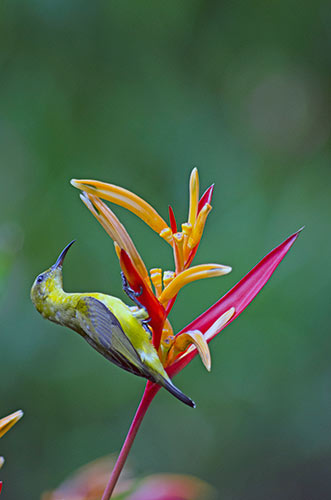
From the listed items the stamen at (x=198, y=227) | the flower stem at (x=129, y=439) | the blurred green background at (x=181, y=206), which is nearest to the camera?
the flower stem at (x=129, y=439)

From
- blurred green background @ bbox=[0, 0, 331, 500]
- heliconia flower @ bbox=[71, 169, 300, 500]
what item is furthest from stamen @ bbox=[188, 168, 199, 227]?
blurred green background @ bbox=[0, 0, 331, 500]

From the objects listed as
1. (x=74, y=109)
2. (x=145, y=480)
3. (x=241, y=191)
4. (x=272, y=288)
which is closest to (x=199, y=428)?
(x=272, y=288)

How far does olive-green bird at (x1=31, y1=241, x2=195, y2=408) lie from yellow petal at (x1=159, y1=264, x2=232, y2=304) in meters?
0.03

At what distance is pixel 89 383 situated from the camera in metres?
2.02

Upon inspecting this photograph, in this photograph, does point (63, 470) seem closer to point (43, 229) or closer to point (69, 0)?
point (43, 229)

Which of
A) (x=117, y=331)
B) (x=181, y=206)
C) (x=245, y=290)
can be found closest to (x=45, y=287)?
(x=117, y=331)

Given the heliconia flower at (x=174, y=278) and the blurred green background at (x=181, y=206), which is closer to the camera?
the heliconia flower at (x=174, y=278)

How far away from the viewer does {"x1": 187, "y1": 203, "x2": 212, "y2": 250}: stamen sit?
2.00 ft

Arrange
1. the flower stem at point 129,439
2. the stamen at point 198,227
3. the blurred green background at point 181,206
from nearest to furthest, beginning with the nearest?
the flower stem at point 129,439, the stamen at point 198,227, the blurred green background at point 181,206

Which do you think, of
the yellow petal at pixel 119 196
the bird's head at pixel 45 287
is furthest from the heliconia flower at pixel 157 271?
the bird's head at pixel 45 287

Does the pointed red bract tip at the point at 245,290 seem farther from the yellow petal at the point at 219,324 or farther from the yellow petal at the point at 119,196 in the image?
the yellow petal at the point at 119,196

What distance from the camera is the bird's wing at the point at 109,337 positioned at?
55 centimetres

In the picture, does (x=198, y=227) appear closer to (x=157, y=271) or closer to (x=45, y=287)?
(x=157, y=271)

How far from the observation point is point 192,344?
583mm
